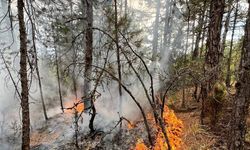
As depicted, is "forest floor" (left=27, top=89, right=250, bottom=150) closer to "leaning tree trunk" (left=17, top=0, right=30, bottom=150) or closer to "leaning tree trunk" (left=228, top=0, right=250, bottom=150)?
"leaning tree trunk" (left=17, top=0, right=30, bottom=150)

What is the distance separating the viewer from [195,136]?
10562 mm

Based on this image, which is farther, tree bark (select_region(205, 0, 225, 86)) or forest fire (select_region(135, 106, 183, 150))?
forest fire (select_region(135, 106, 183, 150))

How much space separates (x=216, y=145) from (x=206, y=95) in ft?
5.89

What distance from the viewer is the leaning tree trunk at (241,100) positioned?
5234mm

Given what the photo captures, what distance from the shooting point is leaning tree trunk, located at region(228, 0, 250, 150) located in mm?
5234

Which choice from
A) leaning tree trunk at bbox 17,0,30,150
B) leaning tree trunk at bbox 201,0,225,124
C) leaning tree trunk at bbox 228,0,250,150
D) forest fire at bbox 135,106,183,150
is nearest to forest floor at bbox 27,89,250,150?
forest fire at bbox 135,106,183,150

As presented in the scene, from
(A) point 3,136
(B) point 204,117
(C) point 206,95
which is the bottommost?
(A) point 3,136

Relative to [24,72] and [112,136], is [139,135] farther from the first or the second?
[24,72]

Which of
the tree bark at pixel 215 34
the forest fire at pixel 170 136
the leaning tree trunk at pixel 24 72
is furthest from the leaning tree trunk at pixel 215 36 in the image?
the leaning tree trunk at pixel 24 72

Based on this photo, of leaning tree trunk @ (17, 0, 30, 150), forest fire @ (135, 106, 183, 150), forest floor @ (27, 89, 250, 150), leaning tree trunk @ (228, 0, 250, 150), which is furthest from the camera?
forest fire @ (135, 106, 183, 150)

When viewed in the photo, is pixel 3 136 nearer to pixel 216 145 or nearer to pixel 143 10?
pixel 216 145

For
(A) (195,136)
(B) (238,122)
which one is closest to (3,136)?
(A) (195,136)

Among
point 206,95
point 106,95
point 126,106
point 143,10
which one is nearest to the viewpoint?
point 206,95

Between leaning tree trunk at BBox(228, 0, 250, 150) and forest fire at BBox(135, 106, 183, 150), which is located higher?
leaning tree trunk at BBox(228, 0, 250, 150)
